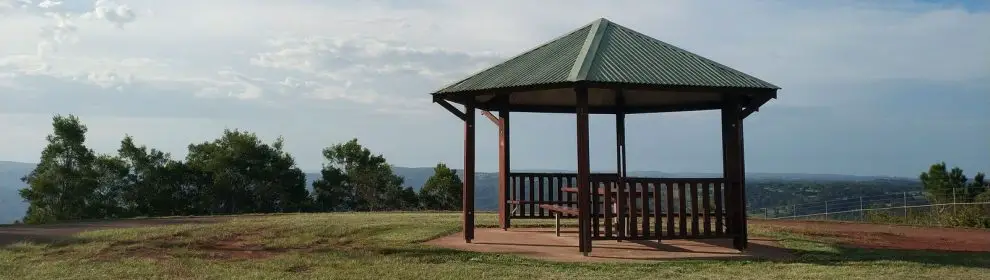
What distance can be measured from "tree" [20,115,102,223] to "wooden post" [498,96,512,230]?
1012 inches

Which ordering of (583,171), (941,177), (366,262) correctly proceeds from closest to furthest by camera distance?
1. (366,262)
2. (583,171)
3. (941,177)

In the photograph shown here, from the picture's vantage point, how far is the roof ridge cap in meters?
8.59

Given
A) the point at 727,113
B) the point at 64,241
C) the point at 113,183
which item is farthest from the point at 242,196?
the point at 727,113

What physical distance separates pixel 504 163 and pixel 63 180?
87.8 ft

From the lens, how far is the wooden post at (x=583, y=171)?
868 cm

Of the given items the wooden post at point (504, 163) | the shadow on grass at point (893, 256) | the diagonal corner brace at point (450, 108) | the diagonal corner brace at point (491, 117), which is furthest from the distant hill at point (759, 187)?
the shadow on grass at point (893, 256)

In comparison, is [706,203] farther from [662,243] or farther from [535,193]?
[535,193]

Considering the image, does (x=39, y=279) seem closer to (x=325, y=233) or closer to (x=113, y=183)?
(x=325, y=233)

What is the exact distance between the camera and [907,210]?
18.2 meters

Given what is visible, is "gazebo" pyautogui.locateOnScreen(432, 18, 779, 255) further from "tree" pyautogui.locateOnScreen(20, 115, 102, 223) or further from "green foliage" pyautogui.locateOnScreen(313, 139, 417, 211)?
"tree" pyautogui.locateOnScreen(20, 115, 102, 223)

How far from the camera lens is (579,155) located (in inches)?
346

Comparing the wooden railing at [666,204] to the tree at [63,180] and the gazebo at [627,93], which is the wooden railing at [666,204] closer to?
the gazebo at [627,93]

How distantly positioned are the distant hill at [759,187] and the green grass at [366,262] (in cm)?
422

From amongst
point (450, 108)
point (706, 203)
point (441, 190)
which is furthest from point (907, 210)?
point (441, 190)
